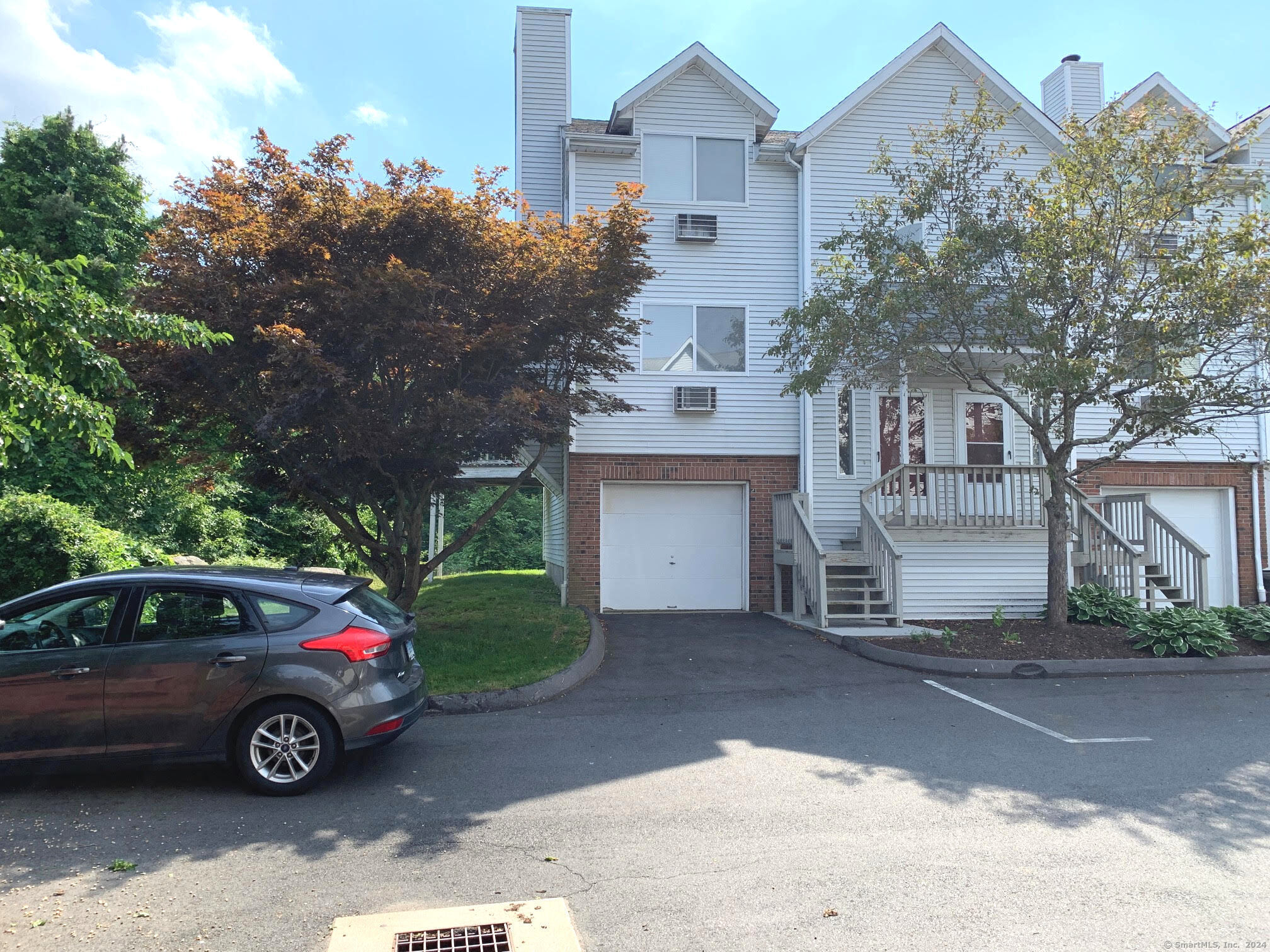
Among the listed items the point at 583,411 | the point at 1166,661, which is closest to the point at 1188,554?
the point at 1166,661

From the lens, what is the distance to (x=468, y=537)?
11.0 m

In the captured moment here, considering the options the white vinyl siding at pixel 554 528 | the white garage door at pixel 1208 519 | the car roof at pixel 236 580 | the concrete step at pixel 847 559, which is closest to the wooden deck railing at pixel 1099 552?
the white garage door at pixel 1208 519

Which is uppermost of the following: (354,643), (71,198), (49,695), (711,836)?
(71,198)

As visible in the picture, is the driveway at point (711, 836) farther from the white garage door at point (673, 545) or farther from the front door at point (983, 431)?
the front door at point (983, 431)

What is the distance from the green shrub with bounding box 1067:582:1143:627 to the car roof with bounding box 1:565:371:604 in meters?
10.1

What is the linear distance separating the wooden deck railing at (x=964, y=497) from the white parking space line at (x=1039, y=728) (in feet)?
14.4

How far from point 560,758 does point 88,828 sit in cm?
300

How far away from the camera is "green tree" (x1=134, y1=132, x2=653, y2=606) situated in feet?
28.4

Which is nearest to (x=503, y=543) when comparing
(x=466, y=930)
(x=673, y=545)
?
(x=673, y=545)

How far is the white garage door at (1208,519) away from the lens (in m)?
15.3

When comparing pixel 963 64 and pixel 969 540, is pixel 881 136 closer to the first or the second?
pixel 963 64

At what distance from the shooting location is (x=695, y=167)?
47.8ft

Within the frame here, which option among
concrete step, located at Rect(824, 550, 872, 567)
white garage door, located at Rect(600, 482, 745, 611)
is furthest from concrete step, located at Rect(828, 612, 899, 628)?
white garage door, located at Rect(600, 482, 745, 611)

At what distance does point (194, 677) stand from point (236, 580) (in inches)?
27.5
